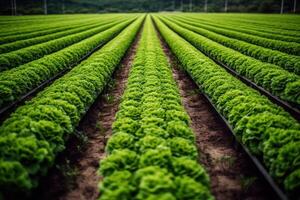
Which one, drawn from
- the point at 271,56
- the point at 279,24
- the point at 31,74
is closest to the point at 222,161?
the point at 31,74

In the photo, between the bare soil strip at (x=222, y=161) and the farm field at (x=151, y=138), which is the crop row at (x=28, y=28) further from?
the bare soil strip at (x=222, y=161)

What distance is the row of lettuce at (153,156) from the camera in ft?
14.8

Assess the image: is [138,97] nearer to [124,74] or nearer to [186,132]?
[186,132]

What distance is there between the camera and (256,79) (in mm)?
12305

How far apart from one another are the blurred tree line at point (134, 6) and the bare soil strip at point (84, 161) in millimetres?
84055

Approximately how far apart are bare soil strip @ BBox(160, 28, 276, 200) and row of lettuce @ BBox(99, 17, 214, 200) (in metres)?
1.22

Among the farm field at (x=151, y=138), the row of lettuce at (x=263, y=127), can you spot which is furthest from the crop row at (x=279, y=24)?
the row of lettuce at (x=263, y=127)

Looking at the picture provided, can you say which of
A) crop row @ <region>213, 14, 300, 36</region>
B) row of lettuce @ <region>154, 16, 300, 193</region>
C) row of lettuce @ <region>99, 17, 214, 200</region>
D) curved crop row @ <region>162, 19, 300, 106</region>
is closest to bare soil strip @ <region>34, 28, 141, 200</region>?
row of lettuce @ <region>99, 17, 214, 200</region>

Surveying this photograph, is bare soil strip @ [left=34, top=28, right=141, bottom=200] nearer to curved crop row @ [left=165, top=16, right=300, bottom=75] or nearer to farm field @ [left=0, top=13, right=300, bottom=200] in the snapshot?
farm field @ [left=0, top=13, right=300, bottom=200]

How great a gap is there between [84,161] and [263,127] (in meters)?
4.73

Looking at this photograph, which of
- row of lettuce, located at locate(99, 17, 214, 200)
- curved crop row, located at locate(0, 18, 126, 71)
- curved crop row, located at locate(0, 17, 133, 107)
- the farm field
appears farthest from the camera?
curved crop row, located at locate(0, 18, 126, 71)

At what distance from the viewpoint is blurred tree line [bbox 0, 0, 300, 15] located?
92094mm

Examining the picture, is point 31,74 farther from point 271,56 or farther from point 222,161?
point 271,56

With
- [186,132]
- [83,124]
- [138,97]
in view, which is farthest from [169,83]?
[186,132]
